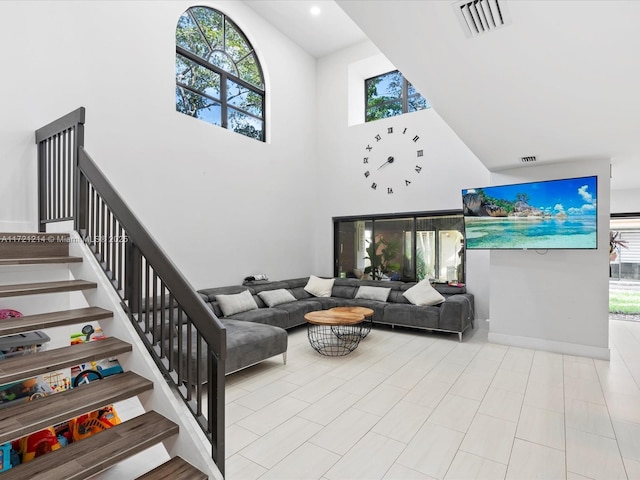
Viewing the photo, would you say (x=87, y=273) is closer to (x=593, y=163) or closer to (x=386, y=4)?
(x=386, y=4)

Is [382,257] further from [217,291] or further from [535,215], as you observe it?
[217,291]

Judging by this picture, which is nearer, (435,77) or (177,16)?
(435,77)

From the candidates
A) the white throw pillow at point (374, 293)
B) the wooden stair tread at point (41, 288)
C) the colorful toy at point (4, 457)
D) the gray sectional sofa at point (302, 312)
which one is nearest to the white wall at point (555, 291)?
the gray sectional sofa at point (302, 312)

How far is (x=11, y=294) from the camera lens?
2.08 meters

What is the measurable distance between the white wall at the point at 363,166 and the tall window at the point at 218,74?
170 centimetres

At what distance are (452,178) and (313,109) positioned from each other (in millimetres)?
3530

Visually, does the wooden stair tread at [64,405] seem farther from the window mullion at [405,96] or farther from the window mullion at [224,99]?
the window mullion at [405,96]

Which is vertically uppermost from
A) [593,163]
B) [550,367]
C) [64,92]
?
[64,92]

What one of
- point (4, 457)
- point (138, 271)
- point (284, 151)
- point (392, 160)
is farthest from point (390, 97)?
point (4, 457)

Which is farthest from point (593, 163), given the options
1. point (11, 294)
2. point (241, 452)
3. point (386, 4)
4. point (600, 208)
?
point (11, 294)

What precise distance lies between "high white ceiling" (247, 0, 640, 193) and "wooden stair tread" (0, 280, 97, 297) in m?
2.37

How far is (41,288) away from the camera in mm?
2201

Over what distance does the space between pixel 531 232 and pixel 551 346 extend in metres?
1.56

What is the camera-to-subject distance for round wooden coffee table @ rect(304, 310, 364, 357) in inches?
173
